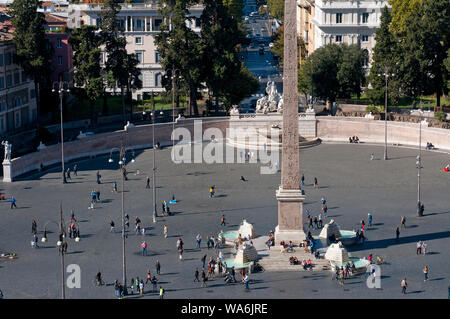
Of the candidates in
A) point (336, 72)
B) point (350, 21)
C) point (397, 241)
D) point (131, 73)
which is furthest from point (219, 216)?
point (350, 21)

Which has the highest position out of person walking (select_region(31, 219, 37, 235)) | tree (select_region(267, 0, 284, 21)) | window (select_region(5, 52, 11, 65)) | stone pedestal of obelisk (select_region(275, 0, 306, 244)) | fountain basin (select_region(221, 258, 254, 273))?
tree (select_region(267, 0, 284, 21))

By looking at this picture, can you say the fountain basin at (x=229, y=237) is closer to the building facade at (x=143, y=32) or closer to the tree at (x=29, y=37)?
the tree at (x=29, y=37)

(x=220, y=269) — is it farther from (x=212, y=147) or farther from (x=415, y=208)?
(x=212, y=147)

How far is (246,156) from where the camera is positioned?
300 feet

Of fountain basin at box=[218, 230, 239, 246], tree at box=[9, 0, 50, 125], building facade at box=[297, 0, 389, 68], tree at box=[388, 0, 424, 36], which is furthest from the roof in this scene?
fountain basin at box=[218, 230, 239, 246]

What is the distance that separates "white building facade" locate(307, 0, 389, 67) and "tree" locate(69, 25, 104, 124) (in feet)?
107

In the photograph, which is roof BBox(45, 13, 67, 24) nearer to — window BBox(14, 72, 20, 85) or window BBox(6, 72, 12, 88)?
window BBox(14, 72, 20, 85)

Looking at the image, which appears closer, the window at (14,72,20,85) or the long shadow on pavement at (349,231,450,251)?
the long shadow on pavement at (349,231,450,251)

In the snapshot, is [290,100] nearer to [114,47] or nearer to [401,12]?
[114,47]

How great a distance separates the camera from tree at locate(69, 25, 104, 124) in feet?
321

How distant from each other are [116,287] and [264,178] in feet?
103

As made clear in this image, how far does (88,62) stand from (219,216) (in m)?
34.2

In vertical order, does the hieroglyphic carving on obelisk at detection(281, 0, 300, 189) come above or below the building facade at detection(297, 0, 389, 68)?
below

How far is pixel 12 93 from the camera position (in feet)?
321
